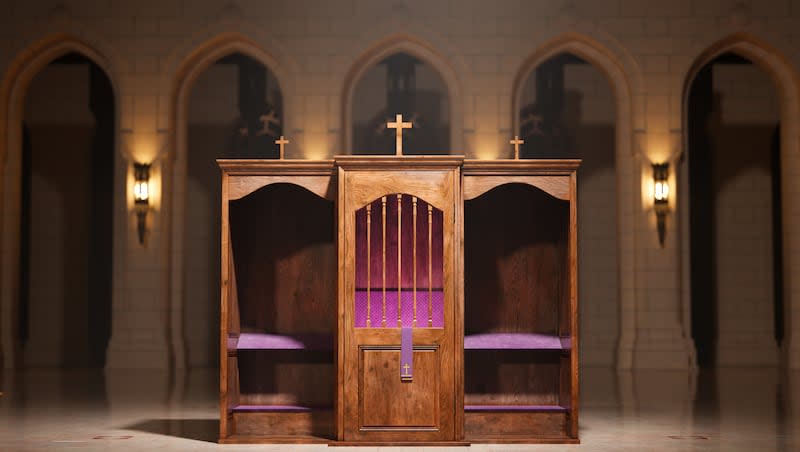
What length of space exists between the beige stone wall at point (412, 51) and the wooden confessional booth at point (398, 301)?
600 cm

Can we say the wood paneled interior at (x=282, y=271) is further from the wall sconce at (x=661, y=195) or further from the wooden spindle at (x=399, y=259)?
the wall sconce at (x=661, y=195)

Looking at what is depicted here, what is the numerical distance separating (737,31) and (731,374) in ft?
17.0

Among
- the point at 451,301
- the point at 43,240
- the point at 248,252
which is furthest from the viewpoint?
the point at 43,240

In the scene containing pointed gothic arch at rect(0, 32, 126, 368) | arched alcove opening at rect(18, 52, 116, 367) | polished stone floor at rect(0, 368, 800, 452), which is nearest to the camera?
polished stone floor at rect(0, 368, 800, 452)

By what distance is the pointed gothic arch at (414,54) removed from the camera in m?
14.2

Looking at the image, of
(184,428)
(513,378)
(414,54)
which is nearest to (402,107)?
(414,54)

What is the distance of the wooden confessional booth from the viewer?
7242 millimetres

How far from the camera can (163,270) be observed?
14.1 metres

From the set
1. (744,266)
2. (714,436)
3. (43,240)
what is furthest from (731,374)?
Result: (43,240)

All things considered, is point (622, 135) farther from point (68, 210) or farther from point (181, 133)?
point (68, 210)

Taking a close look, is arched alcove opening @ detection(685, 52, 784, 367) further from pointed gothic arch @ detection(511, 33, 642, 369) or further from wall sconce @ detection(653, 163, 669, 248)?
pointed gothic arch @ detection(511, 33, 642, 369)

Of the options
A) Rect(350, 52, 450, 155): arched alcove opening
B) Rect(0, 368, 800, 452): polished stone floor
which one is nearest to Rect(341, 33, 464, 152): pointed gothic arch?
Rect(350, 52, 450, 155): arched alcove opening

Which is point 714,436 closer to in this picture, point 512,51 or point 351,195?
point 351,195

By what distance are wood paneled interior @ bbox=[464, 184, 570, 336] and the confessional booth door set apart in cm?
86
